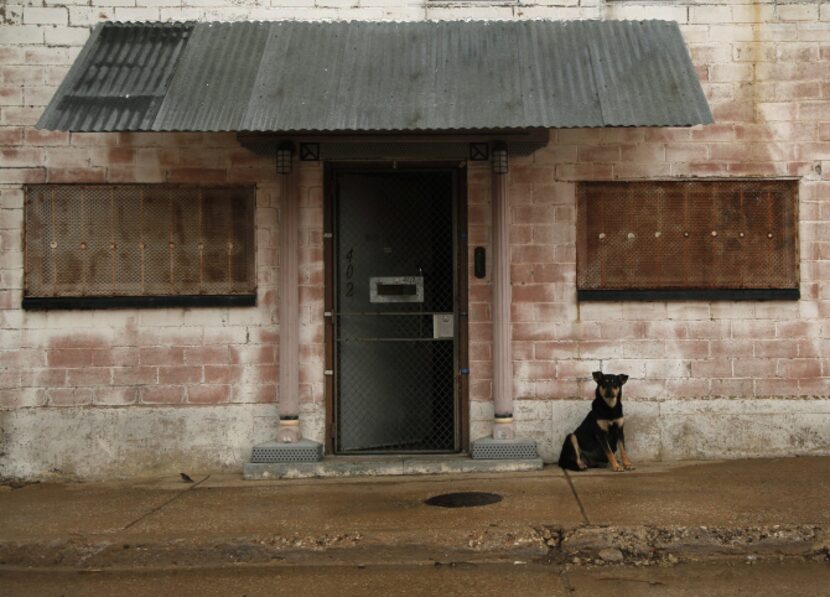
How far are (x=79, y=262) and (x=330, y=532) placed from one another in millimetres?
4043

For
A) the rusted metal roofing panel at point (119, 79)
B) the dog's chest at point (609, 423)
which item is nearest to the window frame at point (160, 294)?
the rusted metal roofing panel at point (119, 79)

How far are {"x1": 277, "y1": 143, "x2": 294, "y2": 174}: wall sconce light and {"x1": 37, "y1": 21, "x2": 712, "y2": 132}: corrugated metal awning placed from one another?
80 cm

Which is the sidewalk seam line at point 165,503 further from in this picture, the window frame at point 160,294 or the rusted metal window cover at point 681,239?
the rusted metal window cover at point 681,239

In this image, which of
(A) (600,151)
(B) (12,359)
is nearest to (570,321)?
(A) (600,151)

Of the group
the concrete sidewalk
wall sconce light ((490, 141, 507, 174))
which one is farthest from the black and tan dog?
wall sconce light ((490, 141, 507, 174))

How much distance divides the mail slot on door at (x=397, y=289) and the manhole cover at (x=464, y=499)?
219 cm

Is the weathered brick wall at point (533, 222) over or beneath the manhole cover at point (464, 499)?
over

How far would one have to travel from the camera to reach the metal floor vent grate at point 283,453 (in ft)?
28.2

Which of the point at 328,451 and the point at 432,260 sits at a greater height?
the point at 432,260

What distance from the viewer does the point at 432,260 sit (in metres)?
9.12

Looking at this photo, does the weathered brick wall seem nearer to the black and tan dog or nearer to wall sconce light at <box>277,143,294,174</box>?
wall sconce light at <box>277,143,294,174</box>

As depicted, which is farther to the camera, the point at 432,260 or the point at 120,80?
the point at 432,260

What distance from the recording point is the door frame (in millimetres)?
8922

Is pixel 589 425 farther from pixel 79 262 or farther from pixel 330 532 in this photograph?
pixel 79 262
